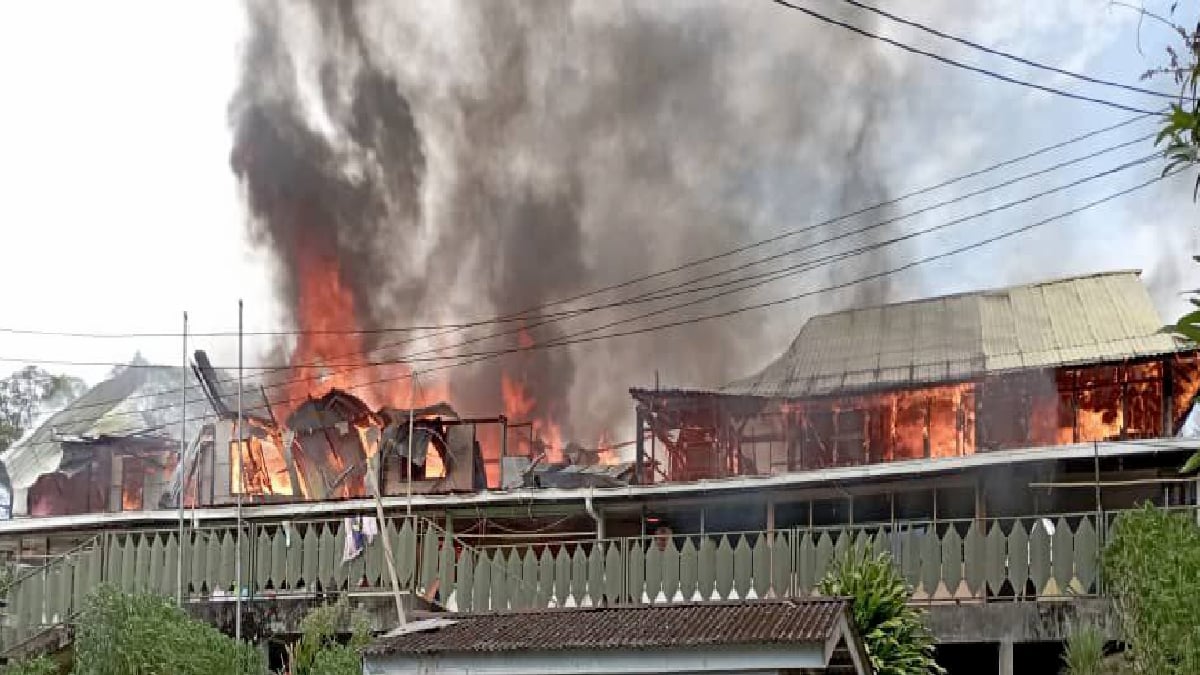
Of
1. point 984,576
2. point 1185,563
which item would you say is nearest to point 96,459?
point 984,576

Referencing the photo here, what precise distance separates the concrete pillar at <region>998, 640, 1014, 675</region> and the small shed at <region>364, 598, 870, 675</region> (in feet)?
24.0

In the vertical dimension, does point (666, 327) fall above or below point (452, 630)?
above

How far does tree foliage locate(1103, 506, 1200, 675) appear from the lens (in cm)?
1828

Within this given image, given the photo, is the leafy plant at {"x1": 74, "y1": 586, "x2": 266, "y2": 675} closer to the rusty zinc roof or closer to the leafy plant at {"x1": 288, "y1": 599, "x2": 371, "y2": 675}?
the leafy plant at {"x1": 288, "y1": 599, "x2": 371, "y2": 675}

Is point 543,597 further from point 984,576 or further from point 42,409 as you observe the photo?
point 42,409

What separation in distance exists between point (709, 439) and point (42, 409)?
39078 mm

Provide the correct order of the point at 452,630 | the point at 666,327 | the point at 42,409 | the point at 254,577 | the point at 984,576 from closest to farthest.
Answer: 1. the point at 452,630
2. the point at 984,576
3. the point at 254,577
4. the point at 666,327
5. the point at 42,409

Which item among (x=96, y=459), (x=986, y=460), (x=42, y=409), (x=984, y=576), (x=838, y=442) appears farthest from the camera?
(x=42, y=409)

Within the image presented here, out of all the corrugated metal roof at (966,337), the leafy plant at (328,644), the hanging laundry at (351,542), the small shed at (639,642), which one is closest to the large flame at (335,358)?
the corrugated metal roof at (966,337)

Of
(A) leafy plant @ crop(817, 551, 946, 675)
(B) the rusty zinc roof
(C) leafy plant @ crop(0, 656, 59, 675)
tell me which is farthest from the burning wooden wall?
(B) the rusty zinc roof

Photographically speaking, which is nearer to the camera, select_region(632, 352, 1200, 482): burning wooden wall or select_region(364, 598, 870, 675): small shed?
select_region(364, 598, 870, 675): small shed

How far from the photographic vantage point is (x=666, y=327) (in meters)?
44.1

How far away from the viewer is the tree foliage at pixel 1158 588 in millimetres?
18281

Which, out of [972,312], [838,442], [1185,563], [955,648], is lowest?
[955,648]
